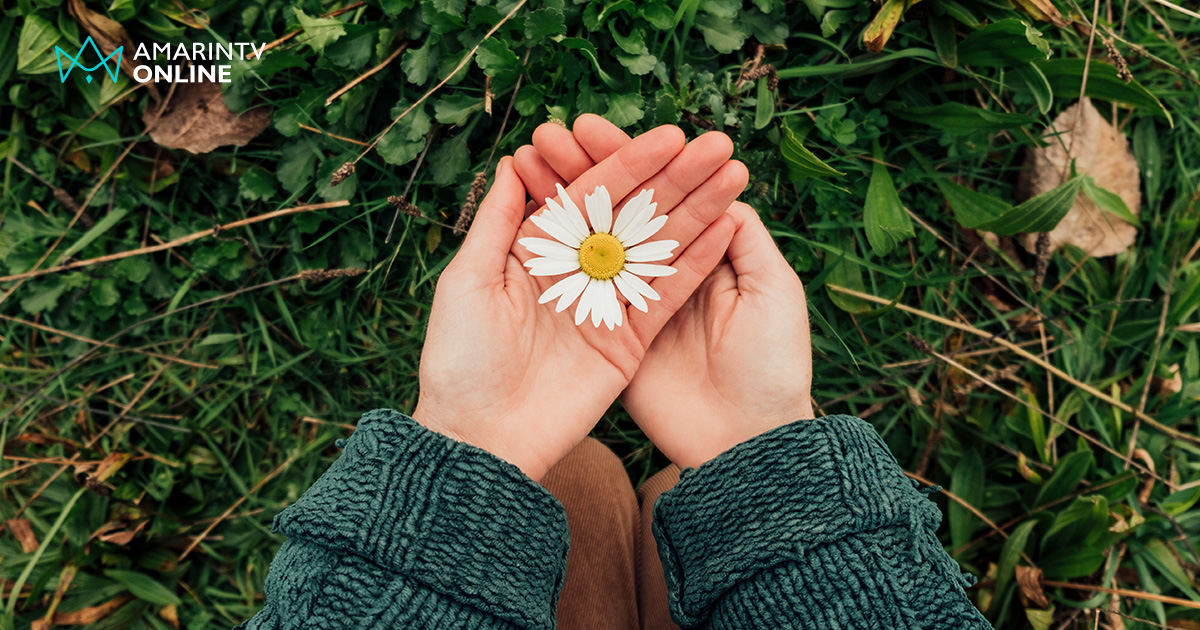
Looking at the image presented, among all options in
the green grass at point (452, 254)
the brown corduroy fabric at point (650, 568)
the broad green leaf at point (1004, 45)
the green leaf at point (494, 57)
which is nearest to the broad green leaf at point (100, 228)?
the green grass at point (452, 254)

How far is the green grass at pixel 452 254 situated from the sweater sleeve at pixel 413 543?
2.65ft

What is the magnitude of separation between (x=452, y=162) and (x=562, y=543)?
1.15 m

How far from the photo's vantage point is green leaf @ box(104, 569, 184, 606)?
7.70 ft

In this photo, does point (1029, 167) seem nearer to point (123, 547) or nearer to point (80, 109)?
point (80, 109)

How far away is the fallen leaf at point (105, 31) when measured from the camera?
2.09m

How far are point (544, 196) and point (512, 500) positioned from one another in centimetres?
77

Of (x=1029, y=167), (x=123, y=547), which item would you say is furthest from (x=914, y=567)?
(x=123, y=547)

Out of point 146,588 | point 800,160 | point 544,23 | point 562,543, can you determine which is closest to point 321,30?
point 544,23

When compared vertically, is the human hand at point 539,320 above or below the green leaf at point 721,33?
below

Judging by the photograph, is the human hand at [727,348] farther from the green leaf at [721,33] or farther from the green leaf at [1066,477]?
the green leaf at [1066,477]

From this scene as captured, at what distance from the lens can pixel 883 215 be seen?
206 centimetres

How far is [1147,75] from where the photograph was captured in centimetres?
225

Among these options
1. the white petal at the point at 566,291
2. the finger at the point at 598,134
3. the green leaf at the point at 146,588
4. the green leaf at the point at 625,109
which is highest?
the finger at the point at 598,134

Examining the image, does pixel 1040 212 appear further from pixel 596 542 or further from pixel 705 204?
pixel 596 542
